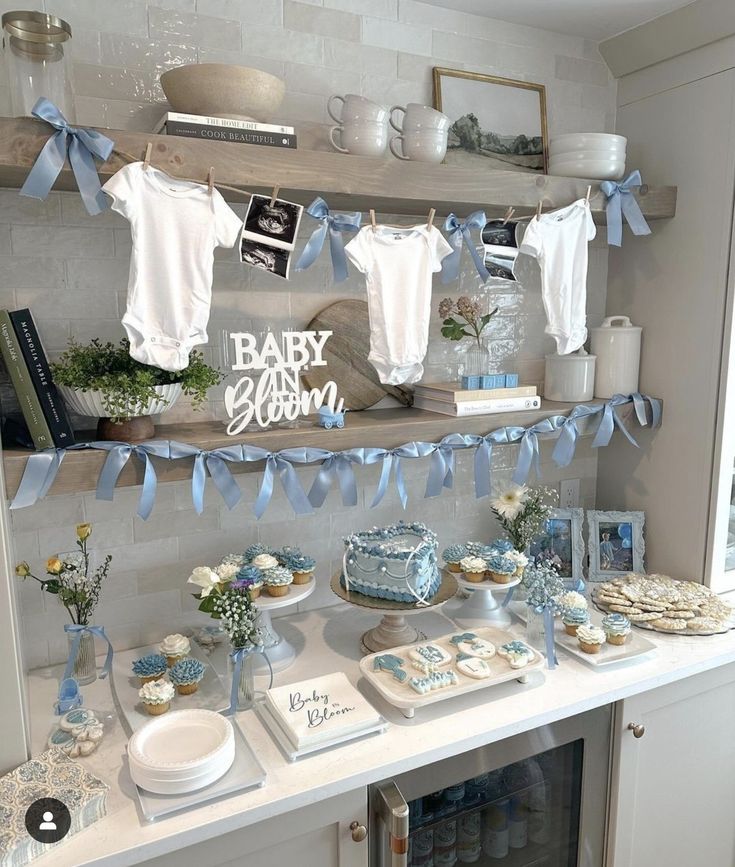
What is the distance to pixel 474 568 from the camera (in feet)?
5.96

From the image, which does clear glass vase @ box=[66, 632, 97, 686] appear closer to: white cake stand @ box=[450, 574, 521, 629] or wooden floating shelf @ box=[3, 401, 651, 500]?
wooden floating shelf @ box=[3, 401, 651, 500]

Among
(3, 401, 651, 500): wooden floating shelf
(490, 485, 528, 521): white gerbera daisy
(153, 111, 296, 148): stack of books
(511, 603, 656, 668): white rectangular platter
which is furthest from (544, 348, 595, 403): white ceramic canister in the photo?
(153, 111, 296, 148): stack of books

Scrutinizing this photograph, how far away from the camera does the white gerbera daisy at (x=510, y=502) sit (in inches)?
79.1

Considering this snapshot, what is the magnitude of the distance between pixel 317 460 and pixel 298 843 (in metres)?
0.76

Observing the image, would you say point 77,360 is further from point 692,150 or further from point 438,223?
point 692,150

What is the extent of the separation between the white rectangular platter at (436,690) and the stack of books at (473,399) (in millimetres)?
562

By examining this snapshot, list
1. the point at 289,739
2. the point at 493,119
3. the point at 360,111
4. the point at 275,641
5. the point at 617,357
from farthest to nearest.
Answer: the point at 617,357, the point at 493,119, the point at 275,641, the point at 360,111, the point at 289,739

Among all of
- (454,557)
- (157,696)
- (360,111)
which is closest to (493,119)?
(360,111)

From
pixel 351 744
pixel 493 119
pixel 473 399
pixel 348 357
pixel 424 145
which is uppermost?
pixel 493 119

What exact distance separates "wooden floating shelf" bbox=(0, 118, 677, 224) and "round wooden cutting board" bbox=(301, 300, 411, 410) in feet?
0.88

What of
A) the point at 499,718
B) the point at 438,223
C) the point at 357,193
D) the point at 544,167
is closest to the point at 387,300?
the point at 357,193

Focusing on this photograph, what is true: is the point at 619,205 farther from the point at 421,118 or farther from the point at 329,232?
the point at 329,232

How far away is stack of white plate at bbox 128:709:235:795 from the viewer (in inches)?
48.3

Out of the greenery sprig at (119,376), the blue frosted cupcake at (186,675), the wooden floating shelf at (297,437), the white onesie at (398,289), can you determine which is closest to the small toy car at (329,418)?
the wooden floating shelf at (297,437)
